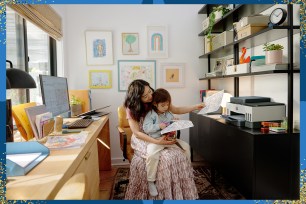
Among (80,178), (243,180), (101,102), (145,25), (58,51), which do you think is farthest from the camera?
(101,102)

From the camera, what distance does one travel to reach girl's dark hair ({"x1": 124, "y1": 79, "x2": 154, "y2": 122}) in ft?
4.33

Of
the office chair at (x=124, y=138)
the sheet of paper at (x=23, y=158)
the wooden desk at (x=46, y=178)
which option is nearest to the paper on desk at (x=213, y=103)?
the office chair at (x=124, y=138)

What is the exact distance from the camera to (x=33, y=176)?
0.59m

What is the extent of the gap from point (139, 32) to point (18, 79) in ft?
4.08

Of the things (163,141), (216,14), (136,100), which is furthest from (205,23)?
(163,141)

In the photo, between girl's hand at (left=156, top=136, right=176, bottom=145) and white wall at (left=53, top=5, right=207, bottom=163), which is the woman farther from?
white wall at (left=53, top=5, right=207, bottom=163)

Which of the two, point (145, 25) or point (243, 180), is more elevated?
point (145, 25)

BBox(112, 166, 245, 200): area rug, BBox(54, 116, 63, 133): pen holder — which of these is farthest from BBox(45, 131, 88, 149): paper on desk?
BBox(112, 166, 245, 200): area rug

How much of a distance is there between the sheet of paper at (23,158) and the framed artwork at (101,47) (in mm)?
1347

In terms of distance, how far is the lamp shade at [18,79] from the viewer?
0.83 meters

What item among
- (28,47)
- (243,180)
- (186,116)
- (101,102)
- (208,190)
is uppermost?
(28,47)

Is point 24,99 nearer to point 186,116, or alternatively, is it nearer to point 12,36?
point 12,36

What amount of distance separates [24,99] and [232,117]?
1.50 metres

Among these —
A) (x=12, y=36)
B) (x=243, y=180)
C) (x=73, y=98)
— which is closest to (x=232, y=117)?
(x=243, y=180)
